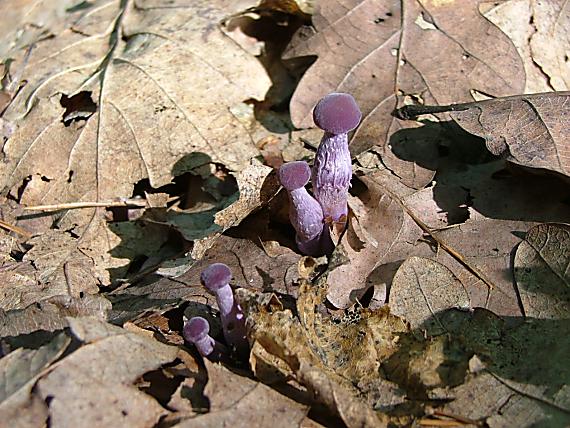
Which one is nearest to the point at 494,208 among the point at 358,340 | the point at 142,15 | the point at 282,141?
the point at 358,340

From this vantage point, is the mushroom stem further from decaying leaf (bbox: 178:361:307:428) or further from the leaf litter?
decaying leaf (bbox: 178:361:307:428)

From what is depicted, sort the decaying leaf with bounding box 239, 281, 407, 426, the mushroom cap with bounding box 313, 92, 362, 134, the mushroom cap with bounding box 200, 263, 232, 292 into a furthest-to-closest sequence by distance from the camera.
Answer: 1. the mushroom cap with bounding box 313, 92, 362, 134
2. the mushroom cap with bounding box 200, 263, 232, 292
3. the decaying leaf with bounding box 239, 281, 407, 426

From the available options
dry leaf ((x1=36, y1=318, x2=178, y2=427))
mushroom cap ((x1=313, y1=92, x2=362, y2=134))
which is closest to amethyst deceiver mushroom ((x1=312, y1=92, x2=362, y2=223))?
mushroom cap ((x1=313, y1=92, x2=362, y2=134))

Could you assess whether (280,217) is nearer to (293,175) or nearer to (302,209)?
(302,209)

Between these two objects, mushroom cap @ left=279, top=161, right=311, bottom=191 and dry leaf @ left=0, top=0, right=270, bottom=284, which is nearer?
mushroom cap @ left=279, top=161, right=311, bottom=191

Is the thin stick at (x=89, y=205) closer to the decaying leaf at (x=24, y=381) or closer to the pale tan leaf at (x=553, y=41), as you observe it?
the decaying leaf at (x=24, y=381)

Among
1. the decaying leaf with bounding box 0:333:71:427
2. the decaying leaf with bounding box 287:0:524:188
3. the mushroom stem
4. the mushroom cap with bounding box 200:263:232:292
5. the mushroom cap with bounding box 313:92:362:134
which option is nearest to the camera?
the decaying leaf with bounding box 0:333:71:427
